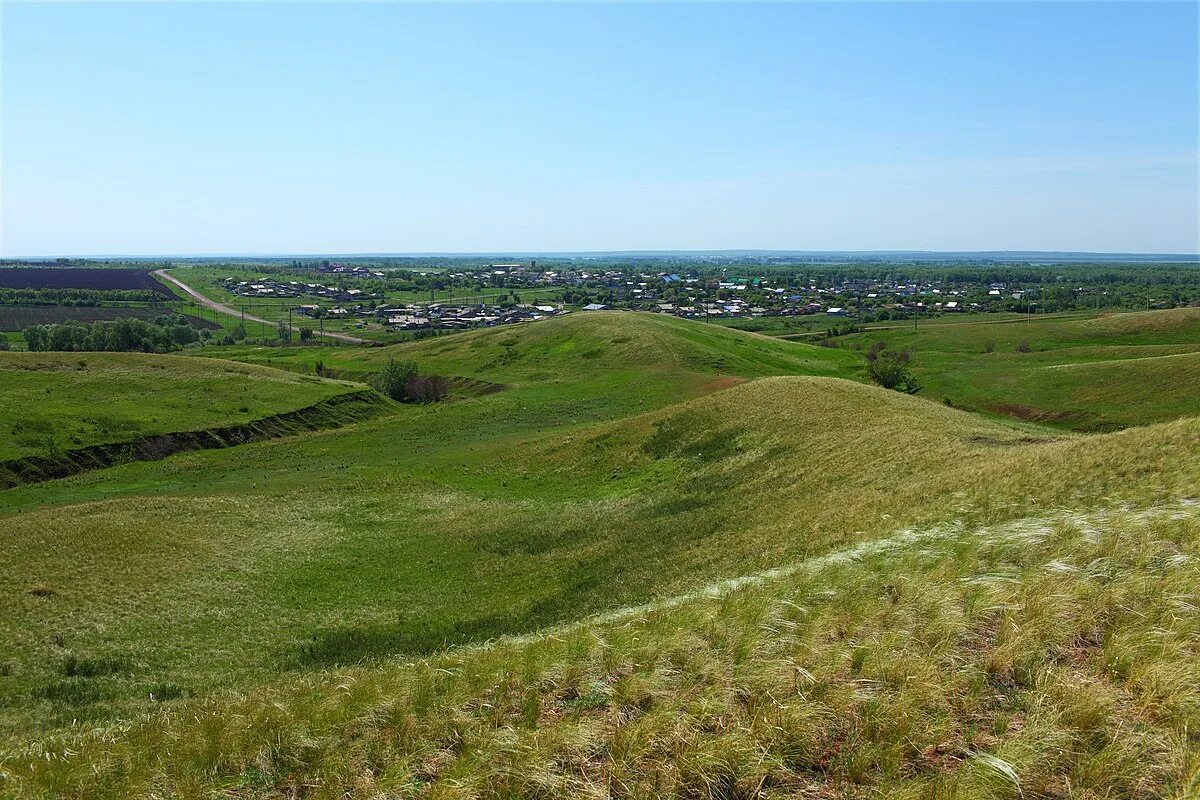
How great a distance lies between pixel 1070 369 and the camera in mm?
79250

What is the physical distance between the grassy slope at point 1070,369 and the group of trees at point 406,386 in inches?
2547

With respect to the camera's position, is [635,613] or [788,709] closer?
[788,709]

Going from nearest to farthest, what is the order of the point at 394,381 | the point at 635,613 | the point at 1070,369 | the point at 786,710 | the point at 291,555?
1. the point at 786,710
2. the point at 635,613
3. the point at 291,555
4. the point at 1070,369
5. the point at 394,381

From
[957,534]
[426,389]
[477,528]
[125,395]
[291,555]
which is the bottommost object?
[291,555]

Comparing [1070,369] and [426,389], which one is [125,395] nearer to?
[426,389]

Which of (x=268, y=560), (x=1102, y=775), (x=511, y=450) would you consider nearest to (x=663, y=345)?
(x=511, y=450)

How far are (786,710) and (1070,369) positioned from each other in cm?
8945

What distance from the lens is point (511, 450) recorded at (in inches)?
2063

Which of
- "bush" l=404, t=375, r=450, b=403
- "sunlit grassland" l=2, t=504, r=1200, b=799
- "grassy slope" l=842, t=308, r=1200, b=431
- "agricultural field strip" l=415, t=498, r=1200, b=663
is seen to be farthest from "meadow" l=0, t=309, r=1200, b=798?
"bush" l=404, t=375, r=450, b=403

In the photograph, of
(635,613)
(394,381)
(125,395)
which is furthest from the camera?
(394,381)

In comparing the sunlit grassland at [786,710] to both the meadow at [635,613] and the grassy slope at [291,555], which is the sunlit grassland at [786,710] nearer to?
the meadow at [635,613]

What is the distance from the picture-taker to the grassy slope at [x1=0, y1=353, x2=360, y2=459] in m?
57.0

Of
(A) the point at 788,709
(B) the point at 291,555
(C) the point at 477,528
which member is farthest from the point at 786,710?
(B) the point at 291,555

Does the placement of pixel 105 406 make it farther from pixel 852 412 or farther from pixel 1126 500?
pixel 1126 500
